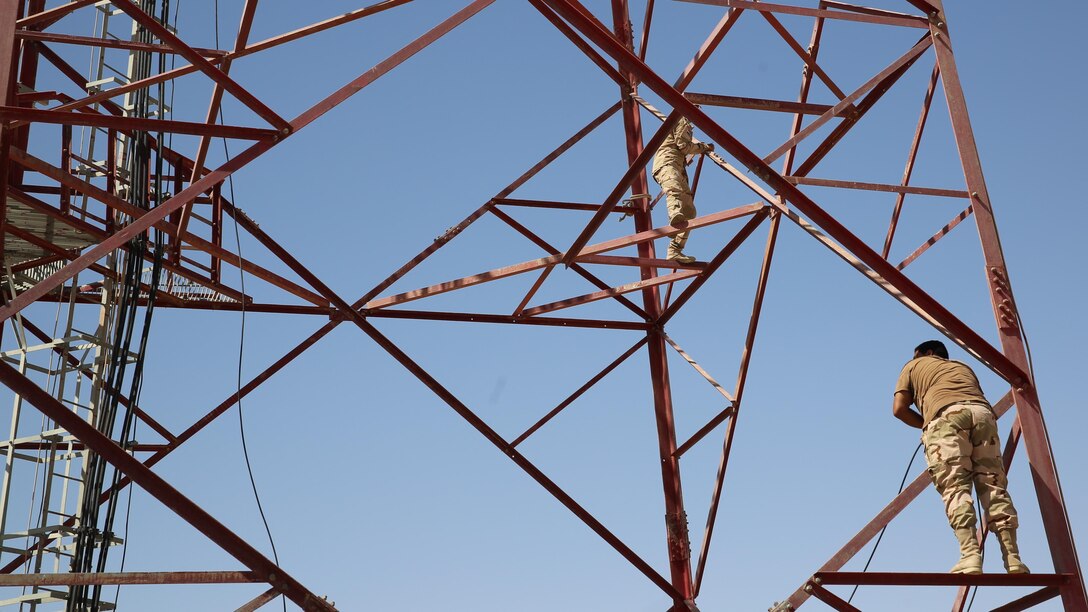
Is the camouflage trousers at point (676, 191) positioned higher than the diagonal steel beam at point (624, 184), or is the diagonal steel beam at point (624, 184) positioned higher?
the camouflage trousers at point (676, 191)

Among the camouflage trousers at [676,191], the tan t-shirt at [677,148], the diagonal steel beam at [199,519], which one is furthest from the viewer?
the tan t-shirt at [677,148]

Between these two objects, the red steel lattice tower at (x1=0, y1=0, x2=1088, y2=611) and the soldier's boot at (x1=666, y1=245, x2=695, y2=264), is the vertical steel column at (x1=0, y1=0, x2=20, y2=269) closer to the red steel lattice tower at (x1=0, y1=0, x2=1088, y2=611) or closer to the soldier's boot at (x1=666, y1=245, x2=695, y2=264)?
the red steel lattice tower at (x1=0, y1=0, x2=1088, y2=611)

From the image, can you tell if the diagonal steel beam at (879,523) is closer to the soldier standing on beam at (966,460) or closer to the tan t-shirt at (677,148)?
the soldier standing on beam at (966,460)

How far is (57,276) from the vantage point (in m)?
10.0

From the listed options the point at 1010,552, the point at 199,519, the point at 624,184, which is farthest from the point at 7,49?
the point at 1010,552

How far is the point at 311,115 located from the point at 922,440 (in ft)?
20.4

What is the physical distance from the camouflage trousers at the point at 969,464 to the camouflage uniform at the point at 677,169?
475 centimetres

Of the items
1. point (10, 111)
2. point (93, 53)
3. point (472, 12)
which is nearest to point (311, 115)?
point (472, 12)

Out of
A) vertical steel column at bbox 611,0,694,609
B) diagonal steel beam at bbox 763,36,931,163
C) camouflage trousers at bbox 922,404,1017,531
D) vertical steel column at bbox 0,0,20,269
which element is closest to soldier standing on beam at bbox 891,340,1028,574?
camouflage trousers at bbox 922,404,1017,531

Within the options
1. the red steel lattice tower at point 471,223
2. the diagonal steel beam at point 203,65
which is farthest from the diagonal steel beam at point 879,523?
the diagonal steel beam at point 203,65

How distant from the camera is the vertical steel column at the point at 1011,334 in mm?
10578

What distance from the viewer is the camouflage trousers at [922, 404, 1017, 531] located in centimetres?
1048

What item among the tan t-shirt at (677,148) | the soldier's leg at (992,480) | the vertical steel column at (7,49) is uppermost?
the tan t-shirt at (677,148)

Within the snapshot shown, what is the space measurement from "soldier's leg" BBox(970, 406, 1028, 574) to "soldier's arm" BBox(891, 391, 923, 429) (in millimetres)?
710
